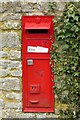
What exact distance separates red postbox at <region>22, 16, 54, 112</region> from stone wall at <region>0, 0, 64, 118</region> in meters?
0.08

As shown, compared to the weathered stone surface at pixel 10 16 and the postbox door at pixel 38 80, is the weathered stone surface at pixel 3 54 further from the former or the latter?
the weathered stone surface at pixel 10 16

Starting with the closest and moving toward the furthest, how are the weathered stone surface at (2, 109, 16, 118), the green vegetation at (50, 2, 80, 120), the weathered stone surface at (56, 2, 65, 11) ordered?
the green vegetation at (50, 2, 80, 120)
the weathered stone surface at (56, 2, 65, 11)
the weathered stone surface at (2, 109, 16, 118)

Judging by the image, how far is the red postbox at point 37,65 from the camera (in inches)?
220

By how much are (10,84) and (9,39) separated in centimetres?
64

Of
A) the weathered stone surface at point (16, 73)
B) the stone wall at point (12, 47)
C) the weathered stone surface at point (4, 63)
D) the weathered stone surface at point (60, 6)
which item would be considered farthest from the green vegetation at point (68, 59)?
the weathered stone surface at point (4, 63)

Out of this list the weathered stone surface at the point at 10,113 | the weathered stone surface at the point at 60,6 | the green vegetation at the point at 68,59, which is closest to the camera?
the green vegetation at the point at 68,59

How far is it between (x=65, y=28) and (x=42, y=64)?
60 cm

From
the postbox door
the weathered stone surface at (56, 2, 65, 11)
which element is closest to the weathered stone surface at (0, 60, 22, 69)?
the postbox door

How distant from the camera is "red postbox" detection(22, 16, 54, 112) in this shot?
5590 millimetres

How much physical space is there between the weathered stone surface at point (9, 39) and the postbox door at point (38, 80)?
32 centimetres

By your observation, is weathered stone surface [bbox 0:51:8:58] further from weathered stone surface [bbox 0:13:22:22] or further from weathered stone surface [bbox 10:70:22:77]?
weathered stone surface [bbox 0:13:22:22]

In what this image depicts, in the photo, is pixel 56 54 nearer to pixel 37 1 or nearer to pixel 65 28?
pixel 65 28

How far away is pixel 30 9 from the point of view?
5.63 meters

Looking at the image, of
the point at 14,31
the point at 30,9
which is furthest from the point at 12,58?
the point at 30,9
